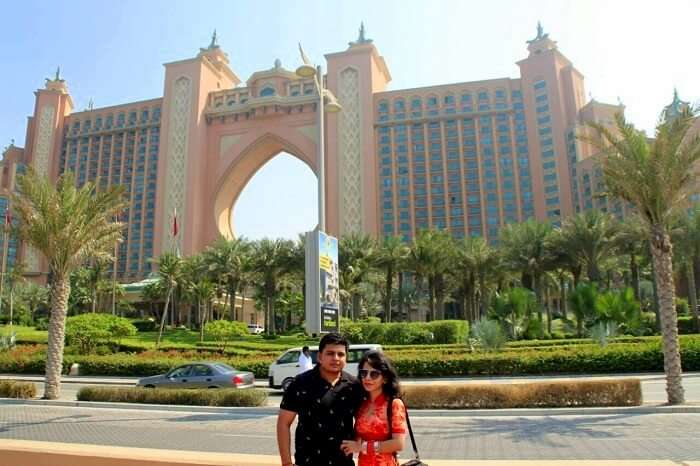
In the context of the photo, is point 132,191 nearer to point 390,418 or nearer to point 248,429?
point 248,429

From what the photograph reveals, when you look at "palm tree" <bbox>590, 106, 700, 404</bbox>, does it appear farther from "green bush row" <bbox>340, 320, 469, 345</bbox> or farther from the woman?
"green bush row" <bbox>340, 320, 469, 345</bbox>

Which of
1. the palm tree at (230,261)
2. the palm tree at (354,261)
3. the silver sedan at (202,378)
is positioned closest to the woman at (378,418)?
the silver sedan at (202,378)

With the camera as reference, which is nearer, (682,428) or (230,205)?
(682,428)

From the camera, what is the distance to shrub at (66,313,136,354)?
101 ft

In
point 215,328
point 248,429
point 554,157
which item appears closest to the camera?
point 248,429

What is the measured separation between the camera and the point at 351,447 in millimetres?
3479

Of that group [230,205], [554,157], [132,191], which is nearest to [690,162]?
[554,157]

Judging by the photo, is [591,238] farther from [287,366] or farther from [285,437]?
[285,437]

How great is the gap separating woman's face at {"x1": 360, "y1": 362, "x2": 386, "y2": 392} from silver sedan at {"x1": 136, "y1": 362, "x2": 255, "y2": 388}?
576 inches

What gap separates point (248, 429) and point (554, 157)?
75.5 meters

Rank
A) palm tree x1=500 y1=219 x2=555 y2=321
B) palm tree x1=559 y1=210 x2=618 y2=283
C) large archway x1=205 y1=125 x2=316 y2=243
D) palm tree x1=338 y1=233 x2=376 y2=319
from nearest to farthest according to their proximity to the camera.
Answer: palm tree x1=559 y1=210 x2=618 y2=283 < palm tree x1=500 y1=219 x2=555 y2=321 < palm tree x1=338 y1=233 x2=376 y2=319 < large archway x1=205 y1=125 x2=316 y2=243

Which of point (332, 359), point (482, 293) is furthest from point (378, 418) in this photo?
point (482, 293)

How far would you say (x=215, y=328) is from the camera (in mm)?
34938

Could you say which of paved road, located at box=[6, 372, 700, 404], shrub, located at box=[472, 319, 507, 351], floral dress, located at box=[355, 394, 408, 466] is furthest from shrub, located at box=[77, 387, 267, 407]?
floral dress, located at box=[355, 394, 408, 466]
